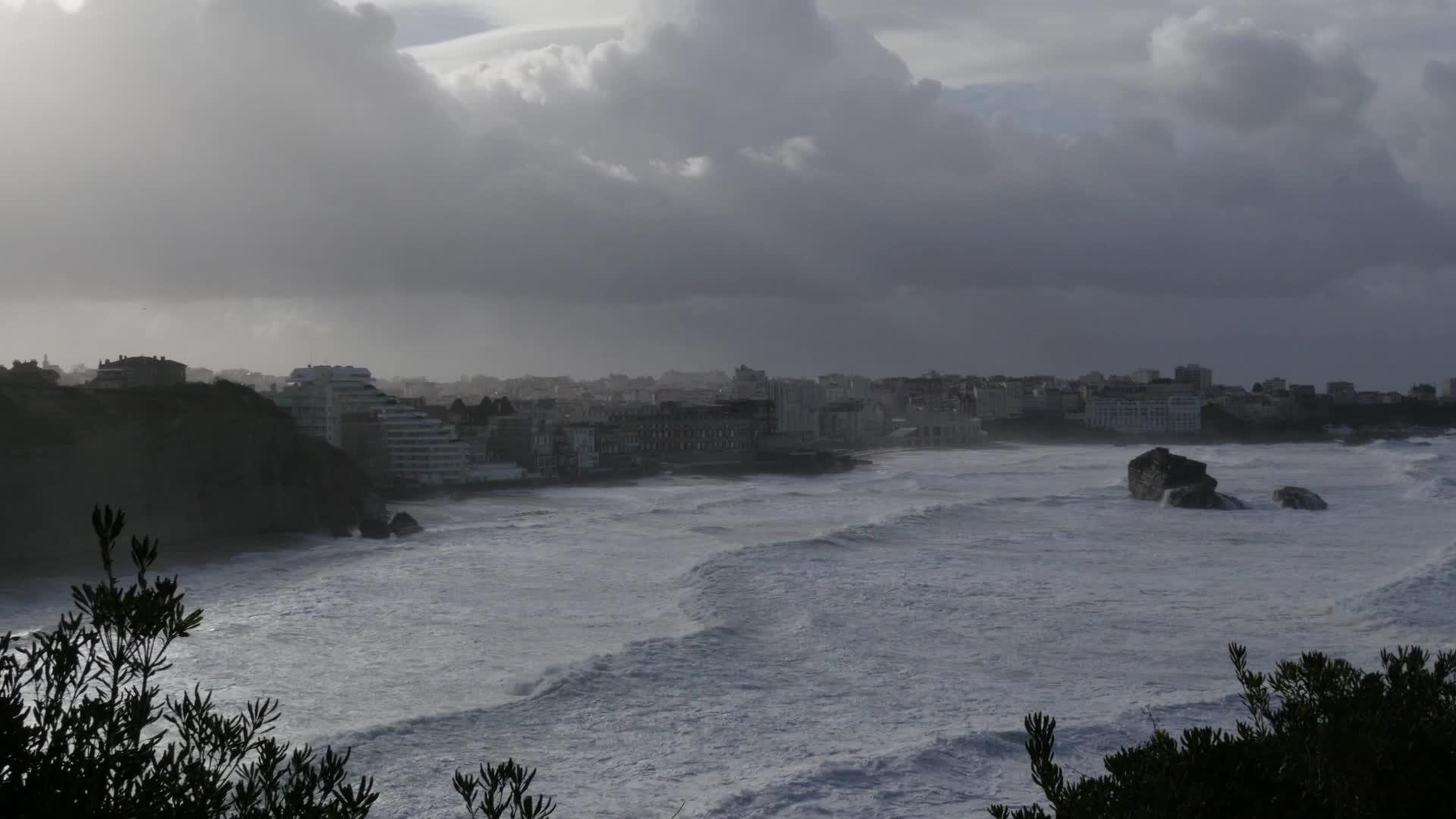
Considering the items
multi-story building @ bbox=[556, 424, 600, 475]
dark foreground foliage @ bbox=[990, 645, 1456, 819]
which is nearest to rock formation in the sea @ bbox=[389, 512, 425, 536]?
multi-story building @ bbox=[556, 424, 600, 475]

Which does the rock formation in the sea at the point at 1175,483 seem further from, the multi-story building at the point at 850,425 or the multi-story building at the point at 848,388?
the multi-story building at the point at 848,388

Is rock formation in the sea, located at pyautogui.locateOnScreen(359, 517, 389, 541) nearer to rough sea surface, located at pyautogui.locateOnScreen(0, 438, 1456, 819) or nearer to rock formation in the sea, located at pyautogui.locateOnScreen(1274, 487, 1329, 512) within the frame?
rough sea surface, located at pyautogui.locateOnScreen(0, 438, 1456, 819)

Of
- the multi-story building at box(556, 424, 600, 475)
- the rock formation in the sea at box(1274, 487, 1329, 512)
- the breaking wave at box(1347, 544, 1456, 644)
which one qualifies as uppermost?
the multi-story building at box(556, 424, 600, 475)

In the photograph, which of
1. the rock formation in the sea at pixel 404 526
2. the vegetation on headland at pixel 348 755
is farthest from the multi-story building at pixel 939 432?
the vegetation on headland at pixel 348 755

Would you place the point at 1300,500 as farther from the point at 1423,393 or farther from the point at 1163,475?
the point at 1423,393

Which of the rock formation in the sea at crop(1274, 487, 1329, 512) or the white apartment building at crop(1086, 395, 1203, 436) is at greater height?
the white apartment building at crop(1086, 395, 1203, 436)

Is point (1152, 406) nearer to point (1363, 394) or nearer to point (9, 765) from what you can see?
point (1363, 394)
